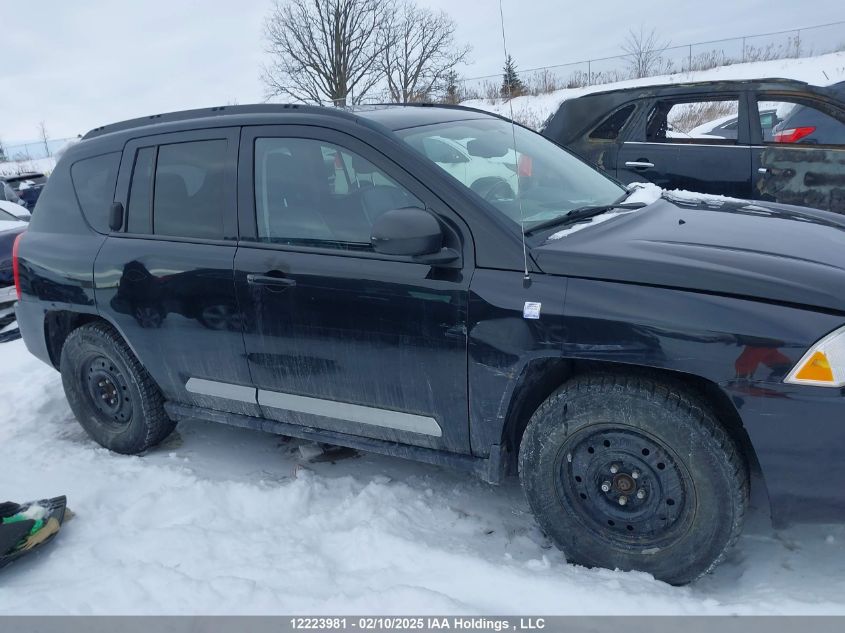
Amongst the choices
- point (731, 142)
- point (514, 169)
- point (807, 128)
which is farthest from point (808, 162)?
point (514, 169)

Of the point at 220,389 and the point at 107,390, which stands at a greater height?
the point at 220,389

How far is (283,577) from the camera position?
2.79 m

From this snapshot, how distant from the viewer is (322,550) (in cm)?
299

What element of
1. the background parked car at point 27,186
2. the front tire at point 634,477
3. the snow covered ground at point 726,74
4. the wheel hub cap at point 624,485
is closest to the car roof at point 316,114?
the front tire at point 634,477

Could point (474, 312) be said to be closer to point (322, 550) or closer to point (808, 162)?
point (322, 550)

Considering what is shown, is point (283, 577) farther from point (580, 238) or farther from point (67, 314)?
point (67, 314)

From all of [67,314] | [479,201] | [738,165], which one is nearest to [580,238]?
[479,201]

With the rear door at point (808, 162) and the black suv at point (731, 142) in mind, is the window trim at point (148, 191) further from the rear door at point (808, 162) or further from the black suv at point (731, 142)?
the rear door at point (808, 162)

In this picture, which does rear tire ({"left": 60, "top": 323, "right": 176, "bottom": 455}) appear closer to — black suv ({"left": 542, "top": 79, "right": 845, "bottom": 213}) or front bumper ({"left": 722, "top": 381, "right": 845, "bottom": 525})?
front bumper ({"left": 722, "top": 381, "right": 845, "bottom": 525})

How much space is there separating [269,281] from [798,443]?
223cm

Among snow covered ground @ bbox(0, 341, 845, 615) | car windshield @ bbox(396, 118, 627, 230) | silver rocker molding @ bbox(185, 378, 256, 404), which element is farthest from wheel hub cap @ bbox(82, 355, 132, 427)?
car windshield @ bbox(396, 118, 627, 230)

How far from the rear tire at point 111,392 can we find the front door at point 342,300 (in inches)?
36.8

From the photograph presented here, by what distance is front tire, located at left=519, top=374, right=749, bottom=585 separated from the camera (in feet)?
7.95

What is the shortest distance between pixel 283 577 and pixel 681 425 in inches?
65.7
